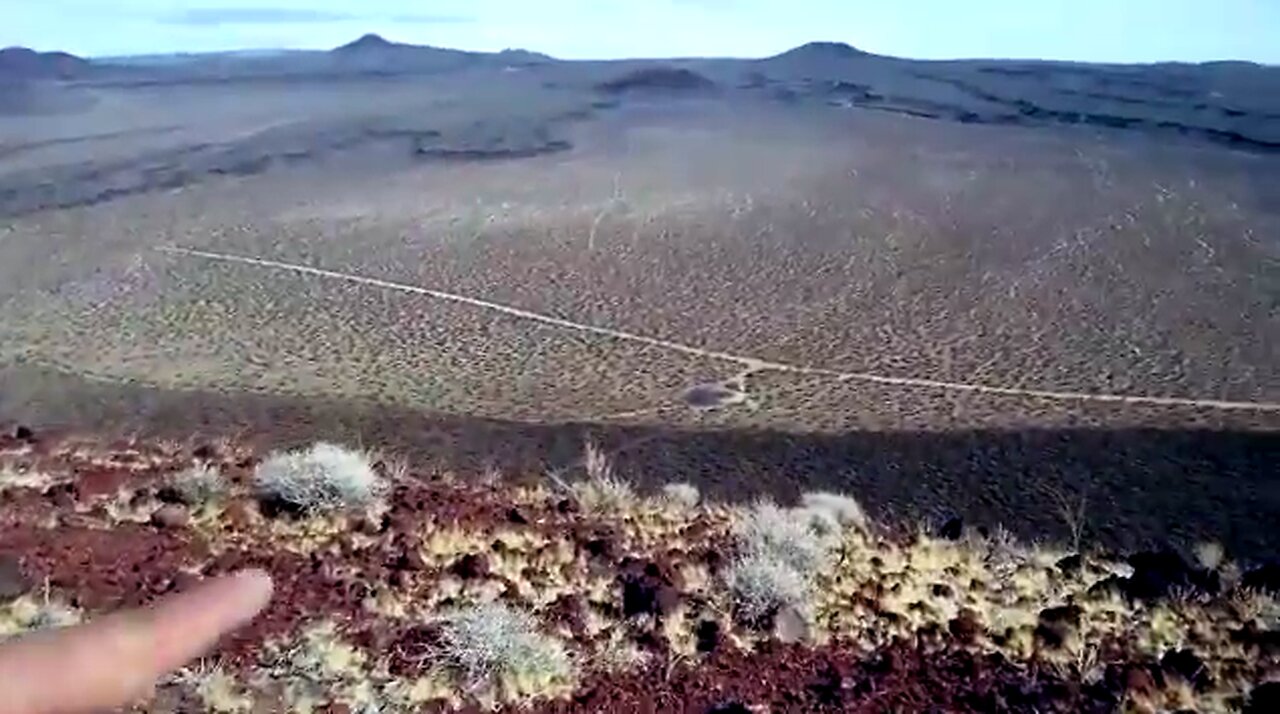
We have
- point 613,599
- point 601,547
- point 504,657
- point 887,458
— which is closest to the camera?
point 504,657

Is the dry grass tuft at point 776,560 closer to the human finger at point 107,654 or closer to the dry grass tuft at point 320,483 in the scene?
the dry grass tuft at point 320,483

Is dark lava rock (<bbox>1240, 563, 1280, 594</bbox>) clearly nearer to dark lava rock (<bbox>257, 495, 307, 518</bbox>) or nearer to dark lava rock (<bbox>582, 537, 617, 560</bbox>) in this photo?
dark lava rock (<bbox>582, 537, 617, 560</bbox>)

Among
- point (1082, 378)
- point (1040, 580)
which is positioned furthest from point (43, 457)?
point (1082, 378)

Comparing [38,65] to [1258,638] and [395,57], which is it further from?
[1258,638]

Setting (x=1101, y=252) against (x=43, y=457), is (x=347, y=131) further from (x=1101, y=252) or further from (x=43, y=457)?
(x=43, y=457)

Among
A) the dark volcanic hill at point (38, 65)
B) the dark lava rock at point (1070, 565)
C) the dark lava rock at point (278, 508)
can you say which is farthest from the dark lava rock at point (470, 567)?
the dark volcanic hill at point (38, 65)

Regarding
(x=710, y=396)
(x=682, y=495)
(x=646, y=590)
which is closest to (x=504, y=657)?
(x=646, y=590)
